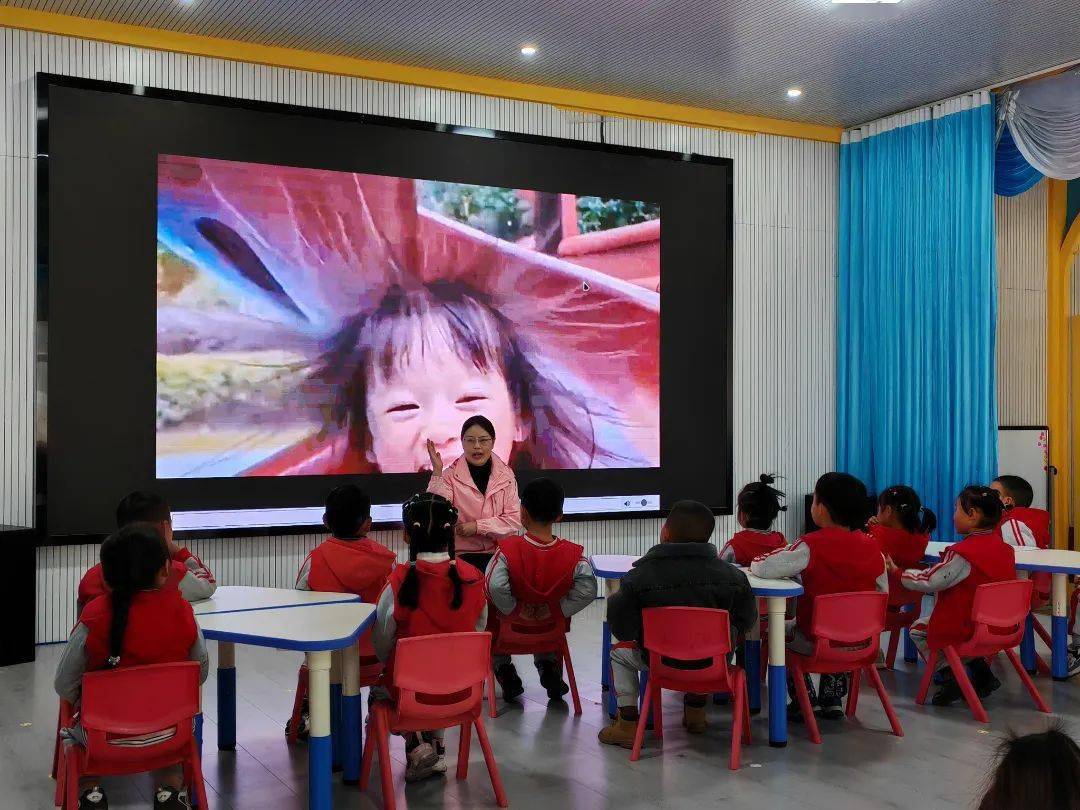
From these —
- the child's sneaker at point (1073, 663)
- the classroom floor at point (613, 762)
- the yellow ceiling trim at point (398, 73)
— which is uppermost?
Answer: the yellow ceiling trim at point (398, 73)

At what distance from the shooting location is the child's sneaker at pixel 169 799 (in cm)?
322

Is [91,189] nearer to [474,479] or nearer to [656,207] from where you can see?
[474,479]

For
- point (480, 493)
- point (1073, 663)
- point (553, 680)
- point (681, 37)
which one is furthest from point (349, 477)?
point (1073, 663)

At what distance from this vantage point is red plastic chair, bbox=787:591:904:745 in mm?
4273

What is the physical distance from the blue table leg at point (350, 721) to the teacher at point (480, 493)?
5.38ft

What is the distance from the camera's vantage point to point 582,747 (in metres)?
4.26

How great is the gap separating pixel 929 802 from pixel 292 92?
553cm

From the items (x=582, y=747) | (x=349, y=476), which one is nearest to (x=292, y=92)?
(x=349, y=476)

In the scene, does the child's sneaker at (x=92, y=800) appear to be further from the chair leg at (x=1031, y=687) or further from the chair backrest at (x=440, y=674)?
the chair leg at (x=1031, y=687)

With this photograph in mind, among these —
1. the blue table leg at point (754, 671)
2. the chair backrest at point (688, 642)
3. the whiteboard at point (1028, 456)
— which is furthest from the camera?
the whiteboard at point (1028, 456)

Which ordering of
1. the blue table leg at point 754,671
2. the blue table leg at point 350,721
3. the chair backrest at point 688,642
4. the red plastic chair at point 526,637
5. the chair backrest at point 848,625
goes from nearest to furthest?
the blue table leg at point 350,721, the chair backrest at point 688,642, the chair backrest at point 848,625, the red plastic chair at point 526,637, the blue table leg at point 754,671

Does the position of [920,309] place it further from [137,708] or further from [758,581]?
[137,708]

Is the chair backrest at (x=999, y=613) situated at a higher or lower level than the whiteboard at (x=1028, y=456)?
lower

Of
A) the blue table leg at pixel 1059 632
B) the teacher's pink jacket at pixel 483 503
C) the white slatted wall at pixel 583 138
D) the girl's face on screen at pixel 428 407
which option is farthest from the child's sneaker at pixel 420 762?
the blue table leg at pixel 1059 632
